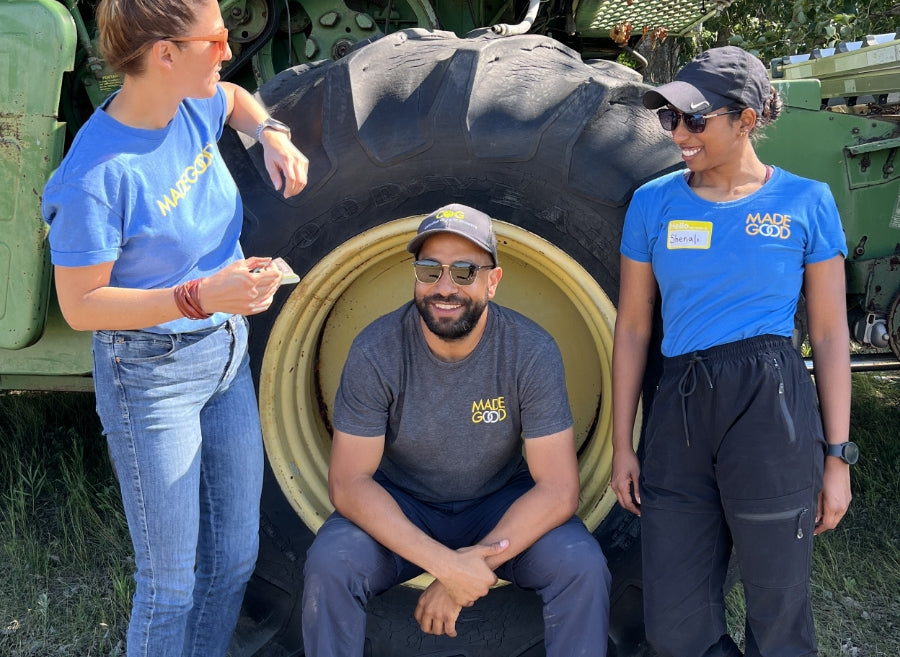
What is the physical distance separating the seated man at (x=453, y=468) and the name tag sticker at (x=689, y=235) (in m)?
0.43

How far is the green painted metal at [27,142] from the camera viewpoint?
2.37 metres

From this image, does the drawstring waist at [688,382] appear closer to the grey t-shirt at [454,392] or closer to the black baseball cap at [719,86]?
the grey t-shirt at [454,392]

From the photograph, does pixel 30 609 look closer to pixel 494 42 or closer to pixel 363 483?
pixel 363 483

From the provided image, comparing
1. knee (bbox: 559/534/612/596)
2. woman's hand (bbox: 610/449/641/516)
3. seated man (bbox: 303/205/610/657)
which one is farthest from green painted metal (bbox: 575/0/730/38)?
knee (bbox: 559/534/612/596)

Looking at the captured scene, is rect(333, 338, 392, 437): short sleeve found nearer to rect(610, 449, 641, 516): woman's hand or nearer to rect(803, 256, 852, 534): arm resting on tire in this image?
rect(610, 449, 641, 516): woman's hand

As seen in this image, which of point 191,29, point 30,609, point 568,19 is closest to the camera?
point 191,29

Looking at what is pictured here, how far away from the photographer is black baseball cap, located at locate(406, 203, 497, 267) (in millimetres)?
2252

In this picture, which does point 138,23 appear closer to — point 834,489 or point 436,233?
point 436,233

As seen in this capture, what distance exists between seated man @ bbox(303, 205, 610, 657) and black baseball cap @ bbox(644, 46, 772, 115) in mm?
543

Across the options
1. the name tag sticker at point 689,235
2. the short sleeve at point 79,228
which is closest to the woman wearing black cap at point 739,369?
the name tag sticker at point 689,235

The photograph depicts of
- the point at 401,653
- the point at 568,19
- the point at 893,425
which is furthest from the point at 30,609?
the point at 893,425

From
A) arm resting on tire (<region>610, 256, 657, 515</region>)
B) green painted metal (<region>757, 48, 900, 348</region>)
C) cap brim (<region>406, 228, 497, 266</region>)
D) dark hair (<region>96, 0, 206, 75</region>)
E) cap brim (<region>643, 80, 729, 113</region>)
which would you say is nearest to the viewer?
dark hair (<region>96, 0, 206, 75</region>)

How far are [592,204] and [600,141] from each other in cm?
16

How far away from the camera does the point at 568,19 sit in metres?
3.41
